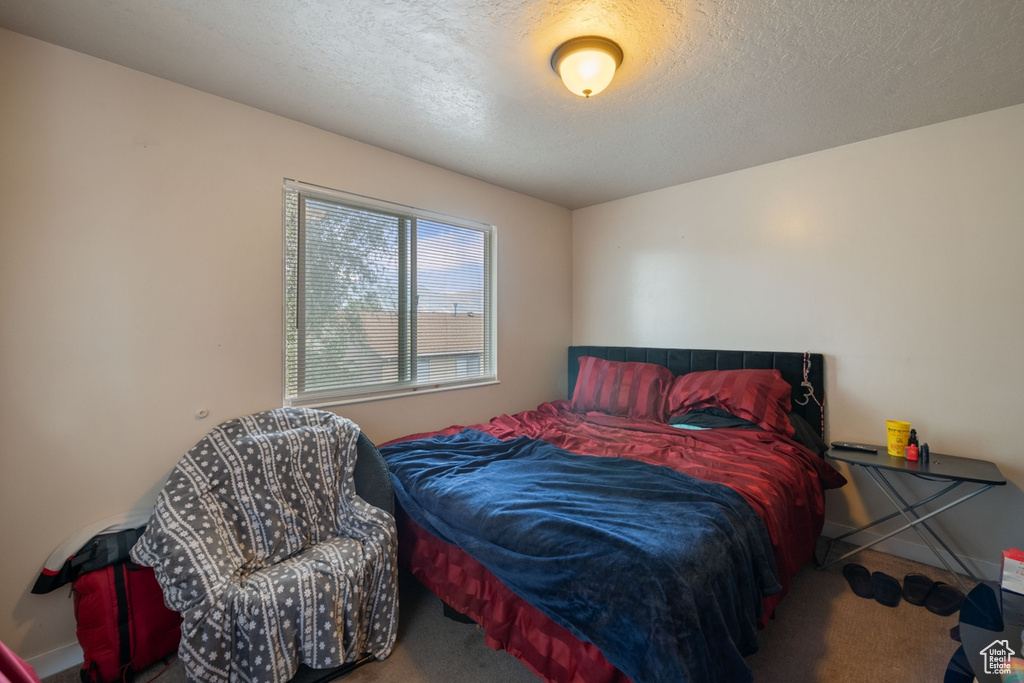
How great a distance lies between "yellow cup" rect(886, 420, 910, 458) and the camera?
7.25 ft

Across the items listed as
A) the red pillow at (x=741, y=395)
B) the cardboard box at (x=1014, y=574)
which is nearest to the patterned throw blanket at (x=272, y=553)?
the red pillow at (x=741, y=395)

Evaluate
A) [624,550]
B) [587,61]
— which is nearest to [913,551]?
[624,550]

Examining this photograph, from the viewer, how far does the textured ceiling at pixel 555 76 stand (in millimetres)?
1497

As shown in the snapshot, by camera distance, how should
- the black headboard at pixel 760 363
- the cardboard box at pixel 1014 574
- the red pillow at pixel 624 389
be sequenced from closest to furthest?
the cardboard box at pixel 1014 574 < the black headboard at pixel 760 363 < the red pillow at pixel 624 389

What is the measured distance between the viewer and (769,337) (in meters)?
2.89

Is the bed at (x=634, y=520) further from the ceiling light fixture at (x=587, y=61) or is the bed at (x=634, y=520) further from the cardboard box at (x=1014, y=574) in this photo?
the ceiling light fixture at (x=587, y=61)

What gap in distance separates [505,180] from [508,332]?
118 centimetres

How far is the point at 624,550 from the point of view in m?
1.23

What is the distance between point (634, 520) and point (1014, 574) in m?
1.32

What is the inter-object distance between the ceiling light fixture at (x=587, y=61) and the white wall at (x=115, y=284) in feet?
4.81

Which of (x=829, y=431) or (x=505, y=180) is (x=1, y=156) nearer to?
(x=505, y=180)

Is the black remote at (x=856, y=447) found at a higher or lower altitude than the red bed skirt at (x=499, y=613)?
higher

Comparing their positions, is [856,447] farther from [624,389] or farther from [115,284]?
[115,284]

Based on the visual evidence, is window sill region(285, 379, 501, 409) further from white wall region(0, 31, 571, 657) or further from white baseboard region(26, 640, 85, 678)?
white baseboard region(26, 640, 85, 678)
